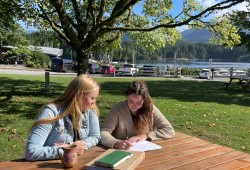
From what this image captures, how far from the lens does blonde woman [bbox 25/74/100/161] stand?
2.71 metres

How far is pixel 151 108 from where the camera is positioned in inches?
150

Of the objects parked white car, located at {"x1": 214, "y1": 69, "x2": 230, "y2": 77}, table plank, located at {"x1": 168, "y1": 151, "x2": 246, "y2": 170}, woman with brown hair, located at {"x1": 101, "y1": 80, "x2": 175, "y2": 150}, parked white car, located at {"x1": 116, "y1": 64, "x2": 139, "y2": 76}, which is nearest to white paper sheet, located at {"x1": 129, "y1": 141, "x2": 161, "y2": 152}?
woman with brown hair, located at {"x1": 101, "y1": 80, "x2": 175, "y2": 150}

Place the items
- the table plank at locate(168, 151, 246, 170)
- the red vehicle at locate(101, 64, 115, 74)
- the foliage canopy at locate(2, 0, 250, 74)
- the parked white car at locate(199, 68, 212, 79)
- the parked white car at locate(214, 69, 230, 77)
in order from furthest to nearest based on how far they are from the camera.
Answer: the parked white car at locate(214, 69, 230, 77)
the red vehicle at locate(101, 64, 115, 74)
the parked white car at locate(199, 68, 212, 79)
the foliage canopy at locate(2, 0, 250, 74)
the table plank at locate(168, 151, 246, 170)

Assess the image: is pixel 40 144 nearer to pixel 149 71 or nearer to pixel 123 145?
pixel 123 145

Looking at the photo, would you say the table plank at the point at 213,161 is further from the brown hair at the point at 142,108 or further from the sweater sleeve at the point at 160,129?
the brown hair at the point at 142,108

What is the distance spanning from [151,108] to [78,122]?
3.53ft

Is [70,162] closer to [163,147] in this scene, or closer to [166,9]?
[163,147]

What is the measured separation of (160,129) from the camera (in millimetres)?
3760

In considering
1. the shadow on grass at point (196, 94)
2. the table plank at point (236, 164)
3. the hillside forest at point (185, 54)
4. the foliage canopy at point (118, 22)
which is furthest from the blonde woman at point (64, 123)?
the hillside forest at point (185, 54)

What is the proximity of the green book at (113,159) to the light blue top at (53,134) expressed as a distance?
0.44m

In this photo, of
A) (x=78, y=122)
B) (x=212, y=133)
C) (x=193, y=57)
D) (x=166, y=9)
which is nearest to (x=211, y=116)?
(x=212, y=133)

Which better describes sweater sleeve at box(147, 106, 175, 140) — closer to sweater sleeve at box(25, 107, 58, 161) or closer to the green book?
the green book

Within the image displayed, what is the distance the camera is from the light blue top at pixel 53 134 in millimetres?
2694

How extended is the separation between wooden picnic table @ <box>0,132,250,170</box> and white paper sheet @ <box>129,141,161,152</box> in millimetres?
77
